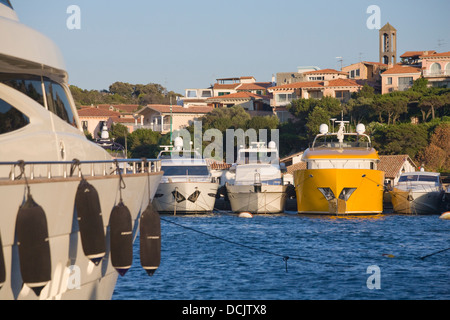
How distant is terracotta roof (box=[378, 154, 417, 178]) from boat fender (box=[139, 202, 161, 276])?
132 feet

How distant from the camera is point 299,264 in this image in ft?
67.1

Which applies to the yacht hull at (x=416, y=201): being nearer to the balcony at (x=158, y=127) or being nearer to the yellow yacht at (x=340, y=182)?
the yellow yacht at (x=340, y=182)

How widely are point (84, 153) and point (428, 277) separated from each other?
10.9 m

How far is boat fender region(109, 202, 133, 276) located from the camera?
9.55 meters

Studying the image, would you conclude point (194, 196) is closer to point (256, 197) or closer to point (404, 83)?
point (256, 197)

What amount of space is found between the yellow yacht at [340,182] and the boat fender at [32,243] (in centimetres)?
2711

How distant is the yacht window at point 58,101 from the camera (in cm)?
1064

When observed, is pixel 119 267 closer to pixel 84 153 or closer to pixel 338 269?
pixel 84 153

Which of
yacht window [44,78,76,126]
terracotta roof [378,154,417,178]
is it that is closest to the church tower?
terracotta roof [378,154,417,178]

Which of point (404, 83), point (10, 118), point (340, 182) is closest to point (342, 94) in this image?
point (404, 83)

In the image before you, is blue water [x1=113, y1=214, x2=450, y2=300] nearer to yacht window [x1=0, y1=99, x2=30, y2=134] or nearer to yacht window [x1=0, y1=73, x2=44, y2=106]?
yacht window [x1=0, y1=73, x2=44, y2=106]

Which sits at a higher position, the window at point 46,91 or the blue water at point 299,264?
the window at point 46,91

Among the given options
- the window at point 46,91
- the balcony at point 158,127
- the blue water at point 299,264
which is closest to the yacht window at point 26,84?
the window at point 46,91
